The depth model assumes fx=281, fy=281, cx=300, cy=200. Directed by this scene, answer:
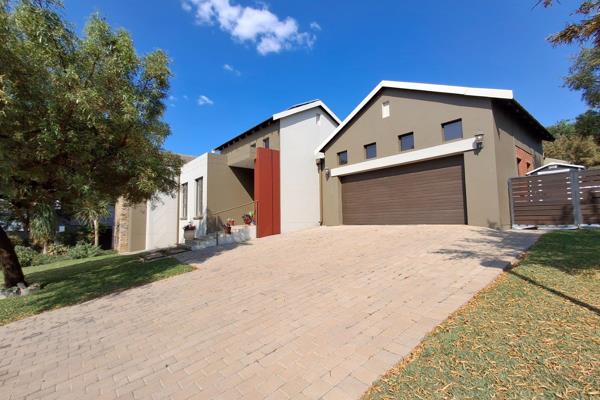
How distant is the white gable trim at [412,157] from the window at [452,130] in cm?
41

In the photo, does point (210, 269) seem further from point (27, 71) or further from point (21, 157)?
point (27, 71)

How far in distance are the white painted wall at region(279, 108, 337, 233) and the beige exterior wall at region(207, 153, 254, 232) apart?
2823mm

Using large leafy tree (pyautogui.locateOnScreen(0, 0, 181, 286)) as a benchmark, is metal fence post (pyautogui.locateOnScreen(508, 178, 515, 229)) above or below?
below

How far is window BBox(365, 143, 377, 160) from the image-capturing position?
13.8 meters

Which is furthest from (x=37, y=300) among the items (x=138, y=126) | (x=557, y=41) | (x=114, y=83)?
(x=557, y=41)

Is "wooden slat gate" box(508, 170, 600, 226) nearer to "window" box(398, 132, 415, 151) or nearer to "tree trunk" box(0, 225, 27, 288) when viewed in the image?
"window" box(398, 132, 415, 151)

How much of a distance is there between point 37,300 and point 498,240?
462 inches

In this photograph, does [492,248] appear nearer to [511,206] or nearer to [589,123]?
[511,206]

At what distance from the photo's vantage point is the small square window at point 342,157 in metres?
15.0

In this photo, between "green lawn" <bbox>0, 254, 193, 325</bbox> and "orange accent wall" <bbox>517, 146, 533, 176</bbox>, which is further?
"orange accent wall" <bbox>517, 146, 533, 176</bbox>

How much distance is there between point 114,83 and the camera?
22.6 feet

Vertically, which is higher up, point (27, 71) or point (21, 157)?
point (27, 71)

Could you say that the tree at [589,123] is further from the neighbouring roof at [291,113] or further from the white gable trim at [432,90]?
the neighbouring roof at [291,113]

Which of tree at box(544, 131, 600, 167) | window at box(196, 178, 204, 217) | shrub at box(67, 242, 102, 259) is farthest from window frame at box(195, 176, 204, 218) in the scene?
tree at box(544, 131, 600, 167)
